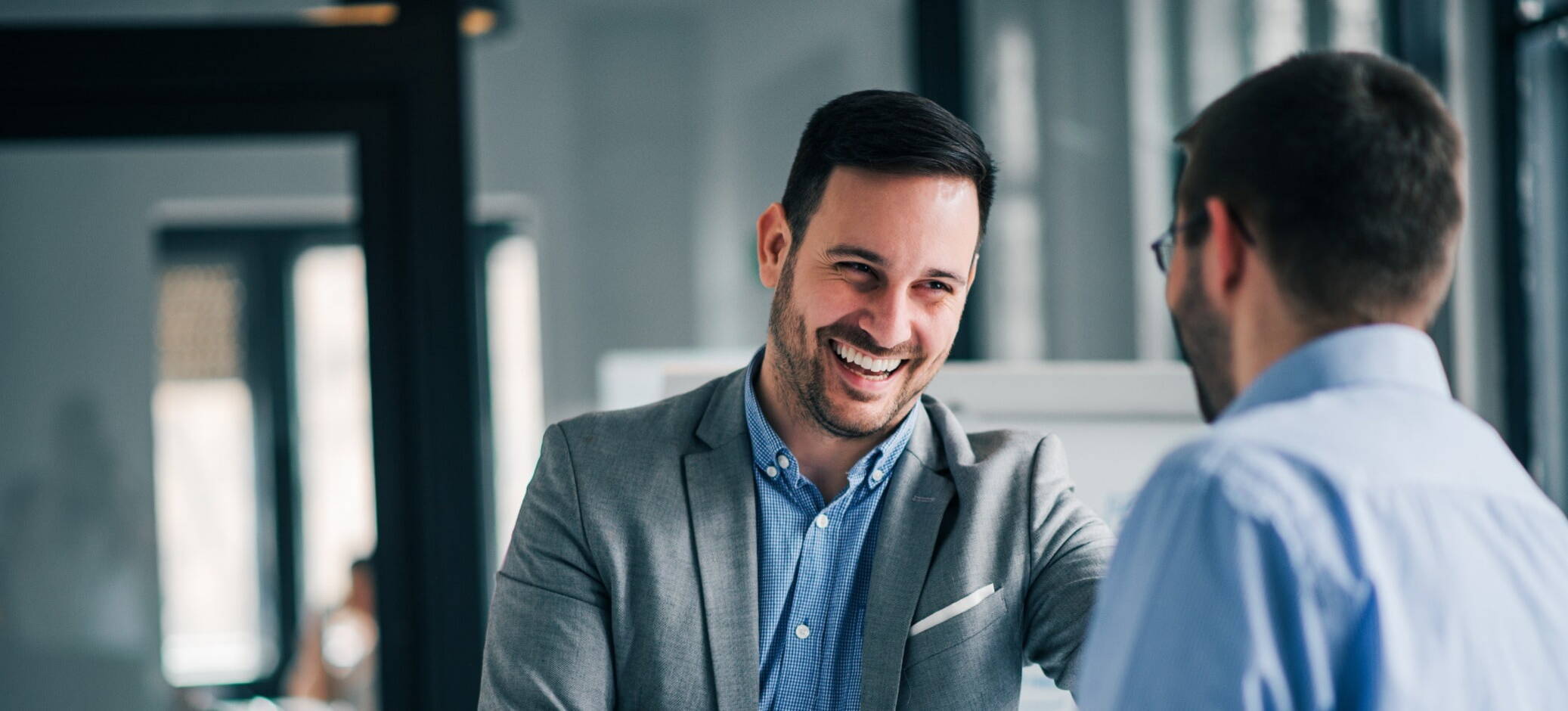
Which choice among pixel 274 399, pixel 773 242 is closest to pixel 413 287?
pixel 773 242

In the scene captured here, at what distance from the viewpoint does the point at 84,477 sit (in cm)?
255

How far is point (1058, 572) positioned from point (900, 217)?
1.33 feet

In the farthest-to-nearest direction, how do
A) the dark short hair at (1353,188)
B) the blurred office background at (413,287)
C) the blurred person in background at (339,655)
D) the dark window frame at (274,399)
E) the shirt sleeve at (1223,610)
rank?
the dark window frame at (274,399), the blurred person in background at (339,655), the blurred office background at (413,287), the dark short hair at (1353,188), the shirt sleeve at (1223,610)

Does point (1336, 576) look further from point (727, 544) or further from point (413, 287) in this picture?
point (413, 287)

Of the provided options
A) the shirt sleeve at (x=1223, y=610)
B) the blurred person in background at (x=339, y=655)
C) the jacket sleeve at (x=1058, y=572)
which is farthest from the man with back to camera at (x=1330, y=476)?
the blurred person in background at (x=339, y=655)

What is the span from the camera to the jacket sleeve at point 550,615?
1.23 m

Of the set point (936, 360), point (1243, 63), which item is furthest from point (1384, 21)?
point (936, 360)

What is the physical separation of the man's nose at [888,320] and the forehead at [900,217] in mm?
38

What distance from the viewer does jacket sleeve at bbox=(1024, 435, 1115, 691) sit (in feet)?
4.19

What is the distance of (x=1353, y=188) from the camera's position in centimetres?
80

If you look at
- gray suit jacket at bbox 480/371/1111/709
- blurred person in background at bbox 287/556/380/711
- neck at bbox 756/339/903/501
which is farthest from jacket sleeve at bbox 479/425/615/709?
blurred person in background at bbox 287/556/380/711

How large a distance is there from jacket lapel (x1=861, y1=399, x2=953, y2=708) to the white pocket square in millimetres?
12

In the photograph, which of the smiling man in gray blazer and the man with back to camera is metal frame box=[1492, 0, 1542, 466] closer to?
the smiling man in gray blazer

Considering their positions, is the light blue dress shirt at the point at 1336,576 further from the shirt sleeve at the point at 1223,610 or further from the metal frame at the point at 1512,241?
the metal frame at the point at 1512,241
